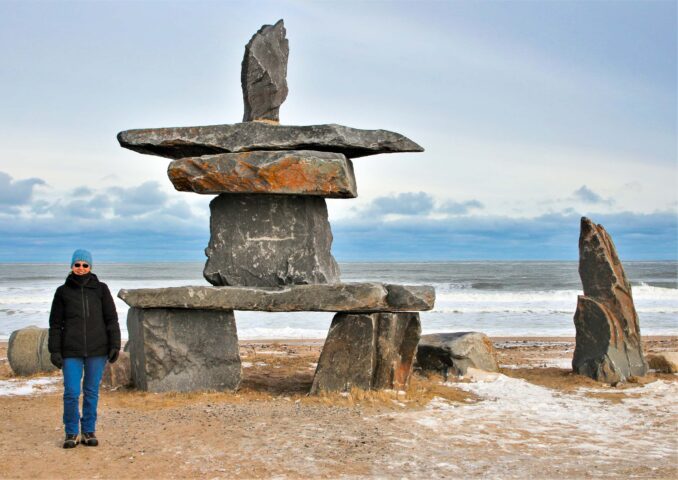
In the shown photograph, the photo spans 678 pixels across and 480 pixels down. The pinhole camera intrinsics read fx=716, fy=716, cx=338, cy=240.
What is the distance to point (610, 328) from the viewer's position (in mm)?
10898

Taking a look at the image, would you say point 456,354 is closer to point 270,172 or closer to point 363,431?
point 363,431

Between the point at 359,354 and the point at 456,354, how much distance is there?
236 centimetres

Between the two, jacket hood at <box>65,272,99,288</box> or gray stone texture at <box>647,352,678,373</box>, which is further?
gray stone texture at <box>647,352,678,373</box>

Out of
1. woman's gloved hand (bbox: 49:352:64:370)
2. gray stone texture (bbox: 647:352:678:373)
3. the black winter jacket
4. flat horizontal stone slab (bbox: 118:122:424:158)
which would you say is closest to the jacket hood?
→ the black winter jacket

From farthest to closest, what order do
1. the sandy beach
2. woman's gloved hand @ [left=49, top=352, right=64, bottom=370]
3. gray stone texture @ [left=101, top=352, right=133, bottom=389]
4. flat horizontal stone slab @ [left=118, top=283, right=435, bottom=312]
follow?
gray stone texture @ [left=101, top=352, right=133, bottom=389] → flat horizontal stone slab @ [left=118, top=283, right=435, bottom=312] → woman's gloved hand @ [left=49, top=352, right=64, bottom=370] → the sandy beach

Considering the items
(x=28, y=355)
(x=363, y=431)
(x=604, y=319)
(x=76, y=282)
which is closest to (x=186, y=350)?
(x=76, y=282)

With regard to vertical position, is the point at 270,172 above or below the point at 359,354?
above

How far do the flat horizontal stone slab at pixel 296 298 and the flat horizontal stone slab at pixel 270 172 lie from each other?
124cm

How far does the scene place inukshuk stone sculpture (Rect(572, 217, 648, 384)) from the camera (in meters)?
10.8

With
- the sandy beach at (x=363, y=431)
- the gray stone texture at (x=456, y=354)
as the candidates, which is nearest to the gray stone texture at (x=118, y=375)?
the sandy beach at (x=363, y=431)

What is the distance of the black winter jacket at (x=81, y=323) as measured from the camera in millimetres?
6570

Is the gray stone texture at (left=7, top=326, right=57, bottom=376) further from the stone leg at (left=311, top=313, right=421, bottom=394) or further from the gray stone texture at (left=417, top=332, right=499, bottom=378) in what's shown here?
the gray stone texture at (left=417, top=332, right=499, bottom=378)

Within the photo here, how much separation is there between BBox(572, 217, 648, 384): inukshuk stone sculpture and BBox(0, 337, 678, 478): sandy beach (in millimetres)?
344

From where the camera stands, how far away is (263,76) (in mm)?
9461
